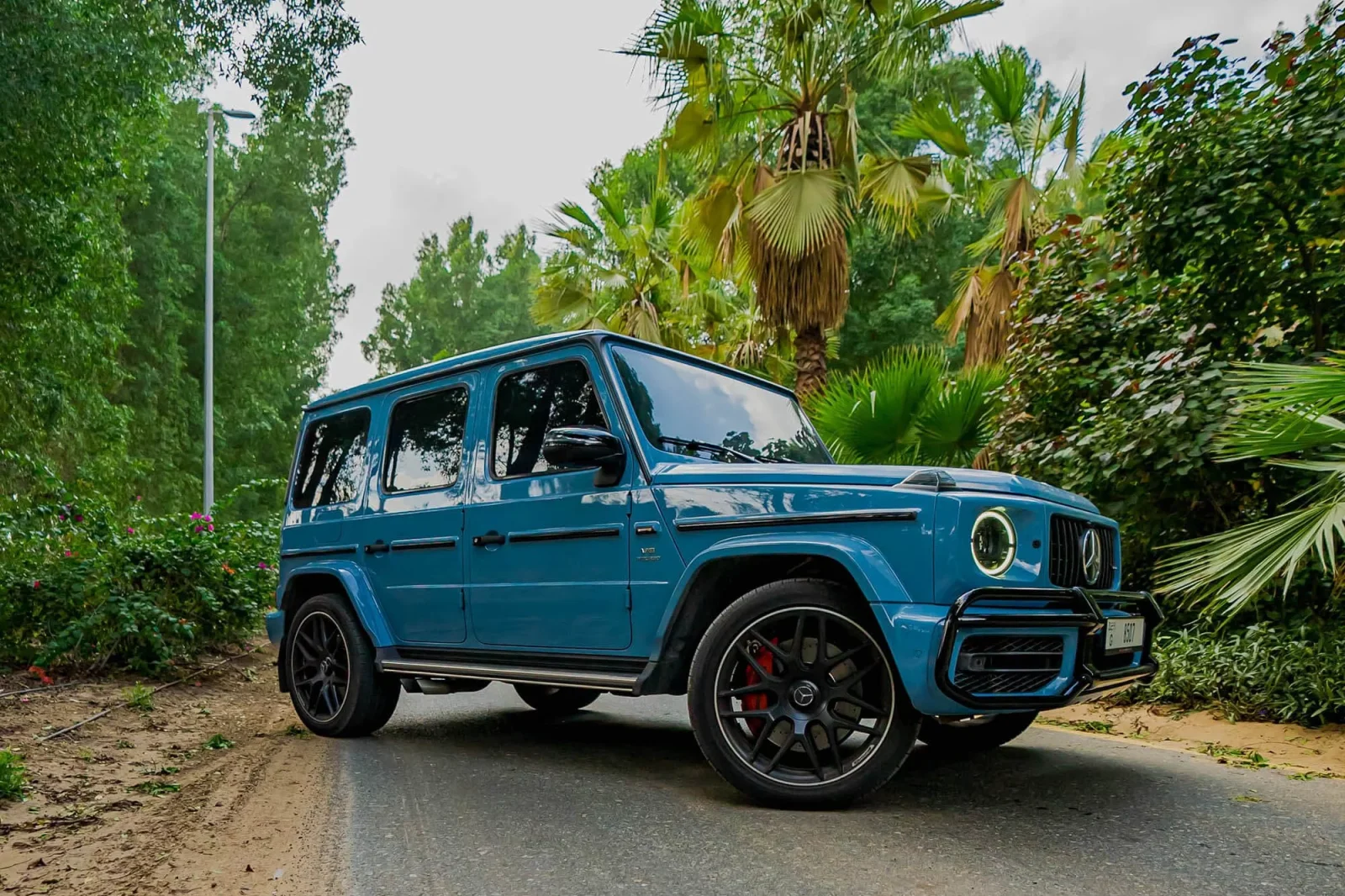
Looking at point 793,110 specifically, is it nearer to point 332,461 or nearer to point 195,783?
point 332,461

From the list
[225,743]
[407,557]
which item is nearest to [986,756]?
[407,557]

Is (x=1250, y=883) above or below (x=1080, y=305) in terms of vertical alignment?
below

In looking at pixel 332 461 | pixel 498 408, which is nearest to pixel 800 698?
pixel 498 408

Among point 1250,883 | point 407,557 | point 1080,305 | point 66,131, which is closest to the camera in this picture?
point 1250,883

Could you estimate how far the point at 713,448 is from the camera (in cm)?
493

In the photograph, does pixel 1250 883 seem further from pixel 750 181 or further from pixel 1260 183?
pixel 750 181

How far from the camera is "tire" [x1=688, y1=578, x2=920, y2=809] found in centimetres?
376

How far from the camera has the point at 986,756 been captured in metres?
5.02

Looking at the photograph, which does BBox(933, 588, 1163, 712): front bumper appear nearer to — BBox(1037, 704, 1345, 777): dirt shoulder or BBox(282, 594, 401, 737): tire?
BBox(1037, 704, 1345, 777): dirt shoulder

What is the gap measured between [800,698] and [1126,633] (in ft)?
4.46

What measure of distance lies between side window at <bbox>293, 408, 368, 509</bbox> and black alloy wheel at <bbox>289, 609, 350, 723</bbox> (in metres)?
0.77

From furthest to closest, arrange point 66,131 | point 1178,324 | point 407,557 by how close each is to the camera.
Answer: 1. point 66,131
2. point 1178,324
3. point 407,557

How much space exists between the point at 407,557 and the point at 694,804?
2386 millimetres

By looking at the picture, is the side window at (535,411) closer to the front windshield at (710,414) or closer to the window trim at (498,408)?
the window trim at (498,408)
